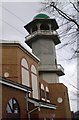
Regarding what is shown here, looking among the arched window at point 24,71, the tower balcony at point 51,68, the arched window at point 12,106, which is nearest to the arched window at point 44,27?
the tower balcony at point 51,68

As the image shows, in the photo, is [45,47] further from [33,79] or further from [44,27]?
[33,79]

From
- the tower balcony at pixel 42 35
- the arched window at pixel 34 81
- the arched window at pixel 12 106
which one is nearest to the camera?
the arched window at pixel 12 106

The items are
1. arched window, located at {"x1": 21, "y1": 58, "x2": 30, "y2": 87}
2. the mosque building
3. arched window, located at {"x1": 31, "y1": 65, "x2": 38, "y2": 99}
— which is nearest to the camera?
the mosque building

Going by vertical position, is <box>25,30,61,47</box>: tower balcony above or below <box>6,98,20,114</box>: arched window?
above

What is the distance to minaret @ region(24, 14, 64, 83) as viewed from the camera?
36938mm

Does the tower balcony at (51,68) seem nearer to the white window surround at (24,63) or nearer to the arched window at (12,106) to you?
the white window surround at (24,63)

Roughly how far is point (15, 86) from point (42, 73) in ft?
66.8

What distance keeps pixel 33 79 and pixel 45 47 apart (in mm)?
12061

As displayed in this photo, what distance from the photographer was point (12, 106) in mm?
16266

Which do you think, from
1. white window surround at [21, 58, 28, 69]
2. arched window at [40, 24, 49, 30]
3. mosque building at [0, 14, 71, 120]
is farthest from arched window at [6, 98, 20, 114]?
arched window at [40, 24, 49, 30]

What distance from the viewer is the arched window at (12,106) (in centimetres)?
1588

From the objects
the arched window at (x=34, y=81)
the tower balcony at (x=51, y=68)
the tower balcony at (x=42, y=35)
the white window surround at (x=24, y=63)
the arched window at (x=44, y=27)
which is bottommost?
the arched window at (x=34, y=81)

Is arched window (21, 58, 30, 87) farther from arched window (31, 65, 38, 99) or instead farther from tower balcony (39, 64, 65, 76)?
tower balcony (39, 64, 65, 76)

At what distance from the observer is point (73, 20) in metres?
A: 8.02
